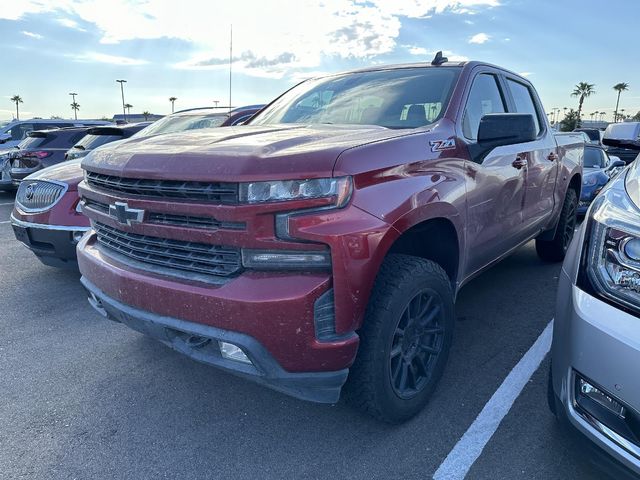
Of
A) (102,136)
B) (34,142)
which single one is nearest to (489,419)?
(102,136)

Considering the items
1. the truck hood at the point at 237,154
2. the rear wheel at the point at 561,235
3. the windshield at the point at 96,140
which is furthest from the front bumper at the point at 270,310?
the windshield at the point at 96,140

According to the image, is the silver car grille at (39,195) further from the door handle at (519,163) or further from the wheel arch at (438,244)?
the door handle at (519,163)

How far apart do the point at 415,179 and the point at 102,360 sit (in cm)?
242

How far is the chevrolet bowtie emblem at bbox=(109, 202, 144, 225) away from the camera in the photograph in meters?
2.27

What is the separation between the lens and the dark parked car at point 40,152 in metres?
9.40

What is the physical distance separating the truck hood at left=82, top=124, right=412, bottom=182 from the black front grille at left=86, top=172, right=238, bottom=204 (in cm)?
4

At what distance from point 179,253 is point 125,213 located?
38 centimetres

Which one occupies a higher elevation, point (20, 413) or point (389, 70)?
point (389, 70)

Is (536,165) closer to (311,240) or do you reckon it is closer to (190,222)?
(311,240)

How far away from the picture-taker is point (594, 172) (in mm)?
8445

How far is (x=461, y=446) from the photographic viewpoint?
7.73ft

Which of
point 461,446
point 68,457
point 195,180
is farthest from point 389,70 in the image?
point 68,457

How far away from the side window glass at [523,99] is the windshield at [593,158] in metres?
5.44

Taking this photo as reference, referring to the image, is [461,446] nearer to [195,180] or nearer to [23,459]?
[195,180]
